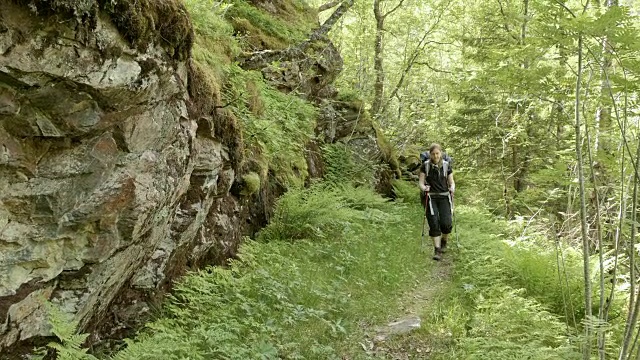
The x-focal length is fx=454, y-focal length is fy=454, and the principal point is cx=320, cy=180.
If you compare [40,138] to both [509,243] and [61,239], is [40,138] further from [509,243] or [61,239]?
[509,243]

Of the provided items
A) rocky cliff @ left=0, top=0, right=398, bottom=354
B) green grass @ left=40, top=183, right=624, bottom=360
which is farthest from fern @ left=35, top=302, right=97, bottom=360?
rocky cliff @ left=0, top=0, right=398, bottom=354

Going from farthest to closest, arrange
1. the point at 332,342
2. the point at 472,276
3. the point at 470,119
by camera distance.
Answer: the point at 470,119
the point at 472,276
the point at 332,342

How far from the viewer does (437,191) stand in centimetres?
830

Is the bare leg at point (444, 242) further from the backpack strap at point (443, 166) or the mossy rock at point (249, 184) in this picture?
the mossy rock at point (249, 184)

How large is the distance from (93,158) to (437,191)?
20.1 ft

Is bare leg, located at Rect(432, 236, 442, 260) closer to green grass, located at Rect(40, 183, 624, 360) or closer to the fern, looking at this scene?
green grass, located at Rect(40, 183, 624, 360)

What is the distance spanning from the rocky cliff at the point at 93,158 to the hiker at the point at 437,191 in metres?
4.71

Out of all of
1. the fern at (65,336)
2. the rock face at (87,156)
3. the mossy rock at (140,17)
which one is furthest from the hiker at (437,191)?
the fern at (65,336)

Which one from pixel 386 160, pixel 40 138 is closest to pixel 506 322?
pixel 40 138

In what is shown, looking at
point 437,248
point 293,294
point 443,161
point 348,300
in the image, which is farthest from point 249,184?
point 437,248

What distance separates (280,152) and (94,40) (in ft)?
16.9

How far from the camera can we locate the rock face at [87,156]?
309 cm

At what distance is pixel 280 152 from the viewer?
27.5 ft

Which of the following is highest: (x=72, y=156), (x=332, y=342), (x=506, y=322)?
(x=72, y=156)
